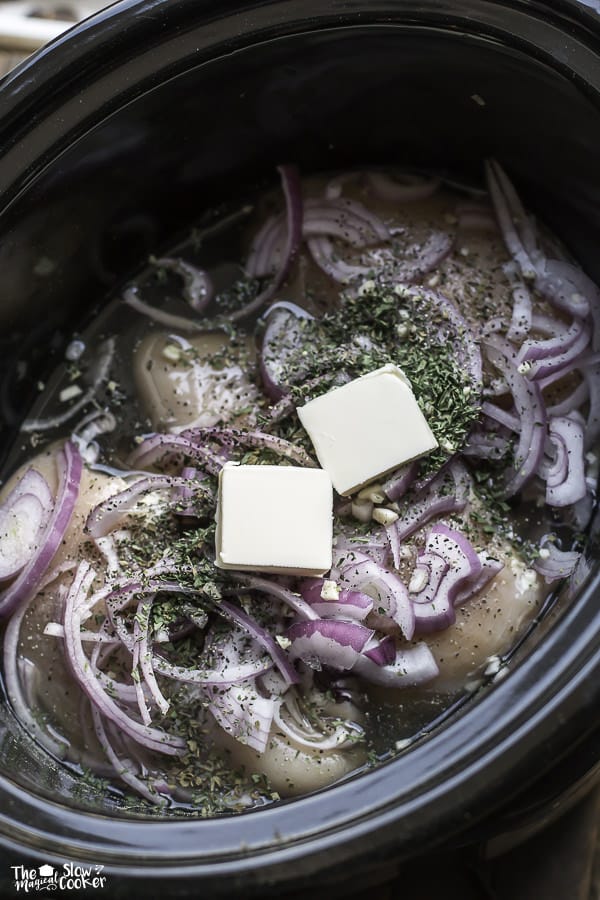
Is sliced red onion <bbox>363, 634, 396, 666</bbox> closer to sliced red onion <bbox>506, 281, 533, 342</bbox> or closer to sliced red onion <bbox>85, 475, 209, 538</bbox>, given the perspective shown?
sliced red onion <bbox>85, 475, 209, 538</bbox>

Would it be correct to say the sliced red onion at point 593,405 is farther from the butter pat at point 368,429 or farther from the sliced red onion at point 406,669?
the sliced red onion at point 406,669

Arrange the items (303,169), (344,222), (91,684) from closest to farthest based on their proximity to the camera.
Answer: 1. (91,684)
2. (344,222)
3. (303,169)

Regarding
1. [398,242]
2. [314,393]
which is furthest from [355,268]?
[314,393]

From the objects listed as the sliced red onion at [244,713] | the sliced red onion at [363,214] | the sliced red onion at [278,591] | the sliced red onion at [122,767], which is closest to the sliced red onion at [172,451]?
the sliced red onion at [278,591]

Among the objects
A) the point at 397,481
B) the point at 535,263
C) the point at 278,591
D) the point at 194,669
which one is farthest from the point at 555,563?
the point at 194,669

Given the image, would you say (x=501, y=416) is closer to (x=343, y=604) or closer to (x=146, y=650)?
(x=343, y=604)

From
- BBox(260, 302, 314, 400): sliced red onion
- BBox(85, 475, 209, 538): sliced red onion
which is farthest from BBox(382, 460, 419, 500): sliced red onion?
BBox(85, 475, 209, 538): sliced red onion

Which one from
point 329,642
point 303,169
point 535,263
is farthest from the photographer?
point 303,169
